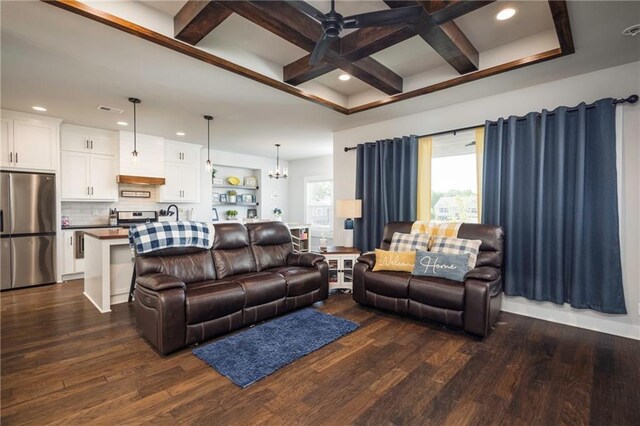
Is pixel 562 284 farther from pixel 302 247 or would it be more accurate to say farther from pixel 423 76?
pixel 302 247

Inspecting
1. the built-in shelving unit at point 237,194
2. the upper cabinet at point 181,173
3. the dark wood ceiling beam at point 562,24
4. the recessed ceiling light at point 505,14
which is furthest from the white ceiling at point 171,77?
the built-in shelving unit at point 237,194

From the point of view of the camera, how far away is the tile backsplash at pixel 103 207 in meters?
5.26

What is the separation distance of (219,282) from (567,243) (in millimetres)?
3599

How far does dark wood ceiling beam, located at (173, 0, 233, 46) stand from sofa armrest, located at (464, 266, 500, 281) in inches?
120

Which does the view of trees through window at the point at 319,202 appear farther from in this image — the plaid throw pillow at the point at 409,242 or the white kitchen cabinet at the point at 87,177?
the white kitchen cabinet at the point at 87,177

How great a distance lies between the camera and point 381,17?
1876mm

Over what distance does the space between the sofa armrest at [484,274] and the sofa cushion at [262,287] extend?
6.19 ft

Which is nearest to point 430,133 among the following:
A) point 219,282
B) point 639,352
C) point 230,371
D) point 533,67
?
point 533,67

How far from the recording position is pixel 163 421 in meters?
1.72

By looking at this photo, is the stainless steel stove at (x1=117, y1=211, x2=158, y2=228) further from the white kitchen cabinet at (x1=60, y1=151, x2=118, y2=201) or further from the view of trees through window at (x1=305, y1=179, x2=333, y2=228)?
the view of trees through window at (x1=305, y1=179, x2=333, y2=228)

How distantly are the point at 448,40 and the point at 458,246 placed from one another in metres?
2.05

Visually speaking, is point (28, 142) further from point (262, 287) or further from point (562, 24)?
point (562, 24)

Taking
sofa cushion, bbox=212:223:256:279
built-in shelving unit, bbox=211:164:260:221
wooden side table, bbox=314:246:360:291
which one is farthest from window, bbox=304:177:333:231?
sofa cushion, bbox=212:223:256:279

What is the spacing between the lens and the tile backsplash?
526 centimetres
